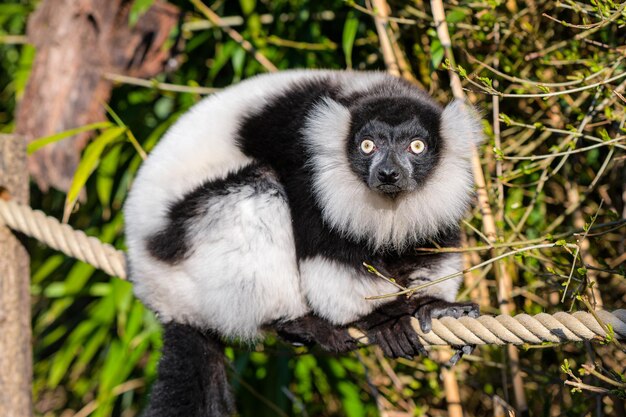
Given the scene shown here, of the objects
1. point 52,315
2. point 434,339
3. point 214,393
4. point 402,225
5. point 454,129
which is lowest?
point 52,315

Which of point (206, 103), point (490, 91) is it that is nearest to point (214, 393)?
point (206, 103)

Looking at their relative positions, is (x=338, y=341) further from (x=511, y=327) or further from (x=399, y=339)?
(x=511, y=327)

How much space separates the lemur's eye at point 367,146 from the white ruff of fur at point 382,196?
7cm

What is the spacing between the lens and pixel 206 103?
2.96m

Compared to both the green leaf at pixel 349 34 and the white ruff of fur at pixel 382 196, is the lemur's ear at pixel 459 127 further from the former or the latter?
the green leaf at pixel 349 34

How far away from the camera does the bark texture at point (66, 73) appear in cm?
423

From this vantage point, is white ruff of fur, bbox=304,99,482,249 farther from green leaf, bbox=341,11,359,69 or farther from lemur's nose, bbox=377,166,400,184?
green leaf, bbox=341,11,359,69

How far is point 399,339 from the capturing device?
2.46 meters

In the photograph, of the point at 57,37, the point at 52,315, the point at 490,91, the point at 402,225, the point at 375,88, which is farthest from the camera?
the point at 52,315

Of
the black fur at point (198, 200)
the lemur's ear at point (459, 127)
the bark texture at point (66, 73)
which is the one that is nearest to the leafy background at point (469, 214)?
the lemur's ear at point (459, 127)

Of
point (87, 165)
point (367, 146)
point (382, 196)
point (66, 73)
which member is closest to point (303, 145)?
point (367, 146)

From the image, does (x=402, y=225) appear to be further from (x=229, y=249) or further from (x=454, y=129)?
(x=229, y=249)

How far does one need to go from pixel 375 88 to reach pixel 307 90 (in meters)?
0.25

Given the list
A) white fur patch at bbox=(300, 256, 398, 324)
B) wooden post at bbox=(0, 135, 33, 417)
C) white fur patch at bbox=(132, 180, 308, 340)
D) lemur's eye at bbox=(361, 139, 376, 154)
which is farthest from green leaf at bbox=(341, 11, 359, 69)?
wooden post at bbox=(0, 135, 33, 417)
